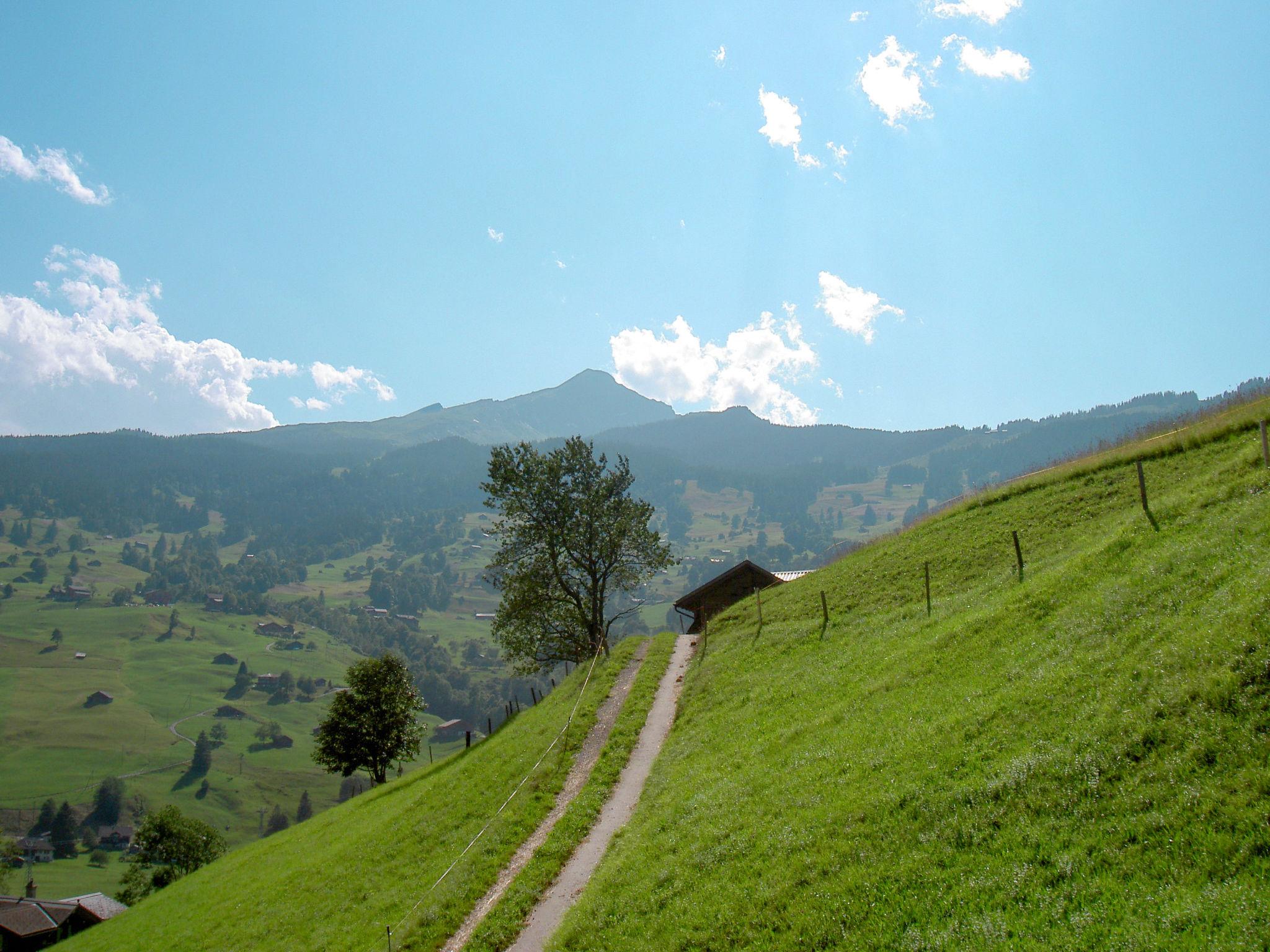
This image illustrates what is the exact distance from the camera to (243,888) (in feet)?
111

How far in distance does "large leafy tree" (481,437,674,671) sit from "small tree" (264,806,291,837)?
554ft

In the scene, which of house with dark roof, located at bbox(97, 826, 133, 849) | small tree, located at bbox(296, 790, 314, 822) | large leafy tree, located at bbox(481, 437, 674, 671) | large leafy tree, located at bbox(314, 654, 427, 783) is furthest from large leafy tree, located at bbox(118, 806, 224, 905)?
small tree, located at bbox(296, 790, 314, 822)

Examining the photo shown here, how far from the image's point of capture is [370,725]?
62812 millimetres

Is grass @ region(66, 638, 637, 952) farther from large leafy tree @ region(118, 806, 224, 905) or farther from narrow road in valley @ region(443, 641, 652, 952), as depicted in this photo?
large leafy tree @ region(118, 806, 224, 905)

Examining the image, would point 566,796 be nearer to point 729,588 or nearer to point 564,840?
point 564,840

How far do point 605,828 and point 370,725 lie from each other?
48.8 m

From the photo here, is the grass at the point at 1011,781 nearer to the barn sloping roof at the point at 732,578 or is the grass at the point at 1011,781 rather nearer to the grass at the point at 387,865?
the grass at the point at 387,865

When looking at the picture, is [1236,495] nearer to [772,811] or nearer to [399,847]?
[772,811]

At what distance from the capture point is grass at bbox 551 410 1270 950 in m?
9.73

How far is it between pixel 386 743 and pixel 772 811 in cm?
5600

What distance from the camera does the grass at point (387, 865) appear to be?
20969 millimetres

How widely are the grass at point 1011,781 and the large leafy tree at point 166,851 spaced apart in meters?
82.7

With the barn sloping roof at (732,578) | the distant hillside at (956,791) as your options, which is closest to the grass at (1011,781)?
the distant hillside at (956,791)

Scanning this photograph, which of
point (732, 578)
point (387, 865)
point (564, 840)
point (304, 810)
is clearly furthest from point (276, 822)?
point (564, 840)
